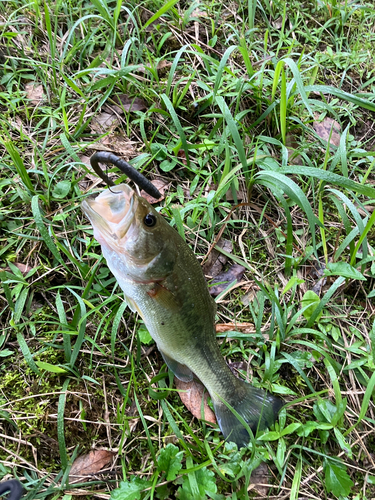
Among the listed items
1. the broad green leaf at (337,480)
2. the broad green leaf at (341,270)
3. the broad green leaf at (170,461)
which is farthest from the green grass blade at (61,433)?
the broad green leaf at (341,270)

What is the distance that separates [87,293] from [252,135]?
2.41 meters

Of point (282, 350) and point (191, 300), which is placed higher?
point (191, 300)

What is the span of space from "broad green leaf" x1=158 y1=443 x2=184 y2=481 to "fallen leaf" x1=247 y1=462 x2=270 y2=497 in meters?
0.62

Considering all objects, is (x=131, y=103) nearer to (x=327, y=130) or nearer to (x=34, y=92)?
(x=34, y=92)

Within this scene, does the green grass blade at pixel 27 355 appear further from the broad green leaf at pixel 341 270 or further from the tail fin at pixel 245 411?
the broad green leaf at pixel 341 270

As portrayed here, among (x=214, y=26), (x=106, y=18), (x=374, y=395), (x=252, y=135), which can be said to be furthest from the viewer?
(x=214, y=26)

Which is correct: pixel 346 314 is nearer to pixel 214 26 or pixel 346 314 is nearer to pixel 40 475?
pixel 40 475

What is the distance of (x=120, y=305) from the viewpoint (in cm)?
262

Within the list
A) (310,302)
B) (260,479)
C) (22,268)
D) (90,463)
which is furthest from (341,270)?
(22,268)

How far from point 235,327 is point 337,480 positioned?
1309 millimetres

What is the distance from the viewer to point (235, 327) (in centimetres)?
286

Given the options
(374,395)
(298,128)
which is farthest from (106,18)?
(374,395)

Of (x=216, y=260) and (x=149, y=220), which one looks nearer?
(x=149, y=220)

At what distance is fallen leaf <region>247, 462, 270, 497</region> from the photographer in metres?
2.41
